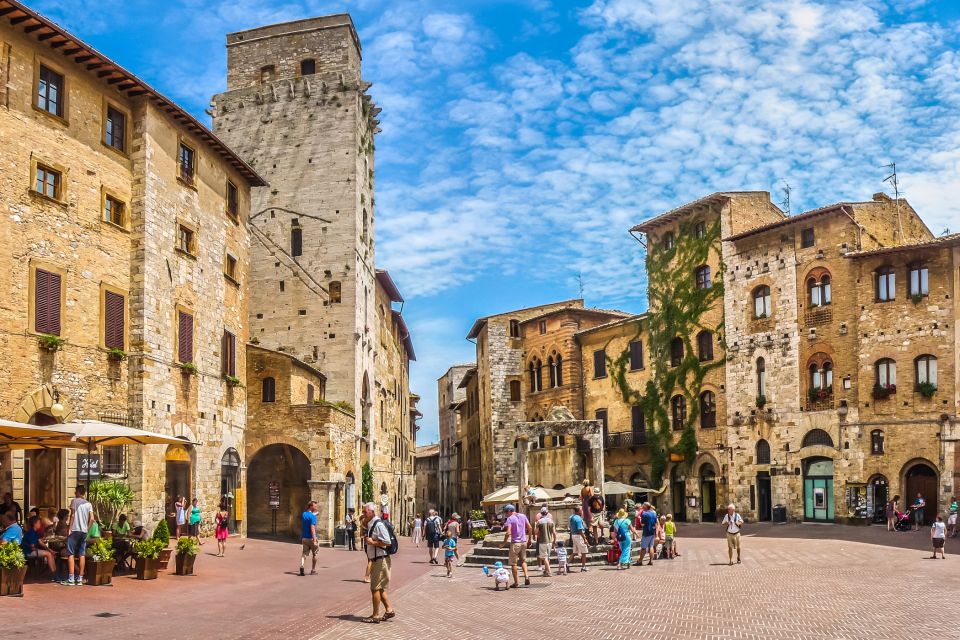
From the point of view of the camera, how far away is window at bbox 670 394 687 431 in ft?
160

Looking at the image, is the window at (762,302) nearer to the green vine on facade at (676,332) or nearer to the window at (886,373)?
the green vine on facade at (676,332)

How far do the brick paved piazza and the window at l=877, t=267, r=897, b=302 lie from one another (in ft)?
54.1

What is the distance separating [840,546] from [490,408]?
3180 cm

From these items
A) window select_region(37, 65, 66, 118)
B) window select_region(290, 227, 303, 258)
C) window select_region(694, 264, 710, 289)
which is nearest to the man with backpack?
window select_region(37, 65, 66, 118)

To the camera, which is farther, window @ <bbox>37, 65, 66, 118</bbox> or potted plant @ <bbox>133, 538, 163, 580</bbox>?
window @ <bbox>37, 65, 66, 118</bbox>

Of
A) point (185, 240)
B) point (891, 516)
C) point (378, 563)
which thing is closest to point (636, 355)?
point (891, 516)

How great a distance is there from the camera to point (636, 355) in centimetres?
5175

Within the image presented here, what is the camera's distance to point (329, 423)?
36062 millimetres

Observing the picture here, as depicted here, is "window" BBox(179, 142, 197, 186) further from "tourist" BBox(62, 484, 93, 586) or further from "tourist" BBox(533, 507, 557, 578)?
"tourist" BBox(533, 507, 557, 578)

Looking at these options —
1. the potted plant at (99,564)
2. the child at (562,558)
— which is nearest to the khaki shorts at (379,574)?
the potted plant at (99,564)

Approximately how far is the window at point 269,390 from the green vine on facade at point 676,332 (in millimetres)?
21236

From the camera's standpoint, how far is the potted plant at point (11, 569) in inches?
604

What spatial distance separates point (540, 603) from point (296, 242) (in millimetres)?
29797

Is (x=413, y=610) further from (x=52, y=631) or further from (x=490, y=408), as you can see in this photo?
(x=490, y=408)
